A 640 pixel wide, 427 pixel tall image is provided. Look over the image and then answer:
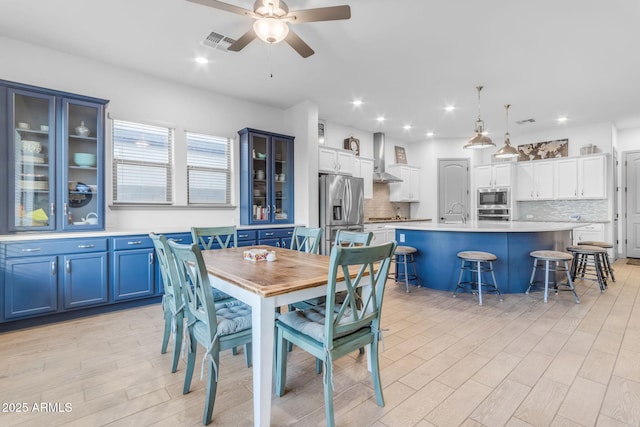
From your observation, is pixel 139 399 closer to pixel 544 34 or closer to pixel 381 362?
pixel 381 362

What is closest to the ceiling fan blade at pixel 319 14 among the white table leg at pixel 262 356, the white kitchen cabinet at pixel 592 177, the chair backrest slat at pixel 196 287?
the chair backrest slat at pixel 196 287

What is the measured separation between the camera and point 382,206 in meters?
7.77

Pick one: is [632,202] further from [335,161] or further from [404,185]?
[335,161]

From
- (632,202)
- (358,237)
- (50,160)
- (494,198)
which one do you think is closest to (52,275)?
(50,160)

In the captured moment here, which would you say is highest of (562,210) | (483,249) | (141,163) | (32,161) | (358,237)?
(141,163)

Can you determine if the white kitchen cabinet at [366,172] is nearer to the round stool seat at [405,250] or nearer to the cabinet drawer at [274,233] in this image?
the cabinet drawer at [274,233]

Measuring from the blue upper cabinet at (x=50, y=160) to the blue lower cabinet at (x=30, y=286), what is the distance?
1.34 ft

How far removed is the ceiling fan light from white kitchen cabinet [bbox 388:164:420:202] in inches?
226

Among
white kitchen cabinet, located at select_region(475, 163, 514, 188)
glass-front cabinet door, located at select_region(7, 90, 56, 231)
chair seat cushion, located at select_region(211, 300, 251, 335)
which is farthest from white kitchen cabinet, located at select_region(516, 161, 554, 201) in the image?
glass-front cabinet door, located at select_region(7, 90, 56, 231)

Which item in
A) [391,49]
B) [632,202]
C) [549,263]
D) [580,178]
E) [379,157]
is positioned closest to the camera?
[391,49]

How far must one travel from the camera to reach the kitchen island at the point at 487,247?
13.6 ft

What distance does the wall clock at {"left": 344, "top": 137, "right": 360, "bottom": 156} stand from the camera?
6.79 meters

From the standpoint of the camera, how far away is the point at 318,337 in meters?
1.70

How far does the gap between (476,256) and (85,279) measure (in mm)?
4537
